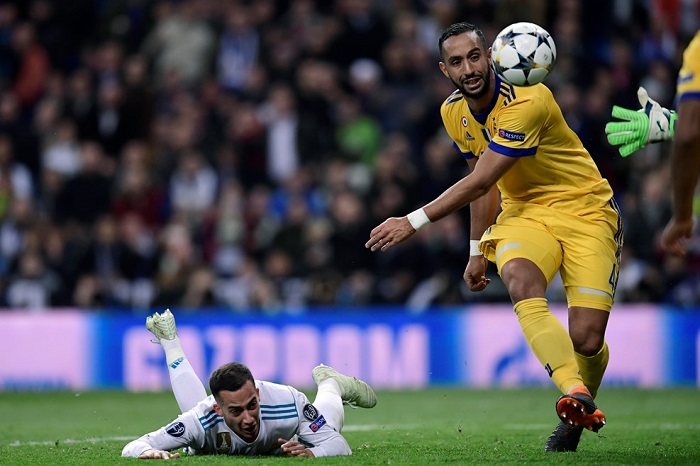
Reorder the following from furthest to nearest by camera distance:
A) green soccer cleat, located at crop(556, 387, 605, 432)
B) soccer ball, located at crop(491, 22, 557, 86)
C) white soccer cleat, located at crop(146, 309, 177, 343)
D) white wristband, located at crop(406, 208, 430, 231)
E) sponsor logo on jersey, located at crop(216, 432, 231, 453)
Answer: white soccer cleat, located at crop(146, 309, 177, 343), sponsor logo on jersey, located at crop(216, 432, 231, 453), soccer ball, located at crop(491, 22, 557, 86), white wristband, located at crop(406, 208, 430, 231), green soccer cleat, located at crop(556, 387, 605, 432)

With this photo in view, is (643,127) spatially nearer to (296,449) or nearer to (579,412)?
(579,412)

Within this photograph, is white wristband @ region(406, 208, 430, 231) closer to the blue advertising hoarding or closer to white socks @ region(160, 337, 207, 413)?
white socks @ region(160, 337, 207, 413)

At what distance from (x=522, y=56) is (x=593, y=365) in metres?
1.94

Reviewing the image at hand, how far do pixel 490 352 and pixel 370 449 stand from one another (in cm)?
706

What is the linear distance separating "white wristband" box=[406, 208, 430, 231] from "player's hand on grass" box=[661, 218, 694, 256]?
1.45 meters

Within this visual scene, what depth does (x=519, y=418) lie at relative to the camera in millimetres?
11172

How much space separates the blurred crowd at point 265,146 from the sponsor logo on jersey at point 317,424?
7.74 m

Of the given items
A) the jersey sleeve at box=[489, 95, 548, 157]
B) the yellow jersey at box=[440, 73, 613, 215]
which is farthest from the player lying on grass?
the jersey sleeve at box=[489, 95, 548, 157]

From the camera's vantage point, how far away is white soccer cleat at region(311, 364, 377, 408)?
28.7 ft

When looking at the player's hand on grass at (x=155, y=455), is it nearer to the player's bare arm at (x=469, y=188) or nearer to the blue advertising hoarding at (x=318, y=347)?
the player's bare arm at (x=469, y=188)

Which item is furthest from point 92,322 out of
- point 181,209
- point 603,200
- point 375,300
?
point 603,200

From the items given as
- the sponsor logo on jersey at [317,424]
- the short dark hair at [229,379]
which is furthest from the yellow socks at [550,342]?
the short dark hair at [229,379]

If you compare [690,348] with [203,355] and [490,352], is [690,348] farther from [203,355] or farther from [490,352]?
[203,355]

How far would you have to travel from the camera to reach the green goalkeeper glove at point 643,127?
7.55 m
